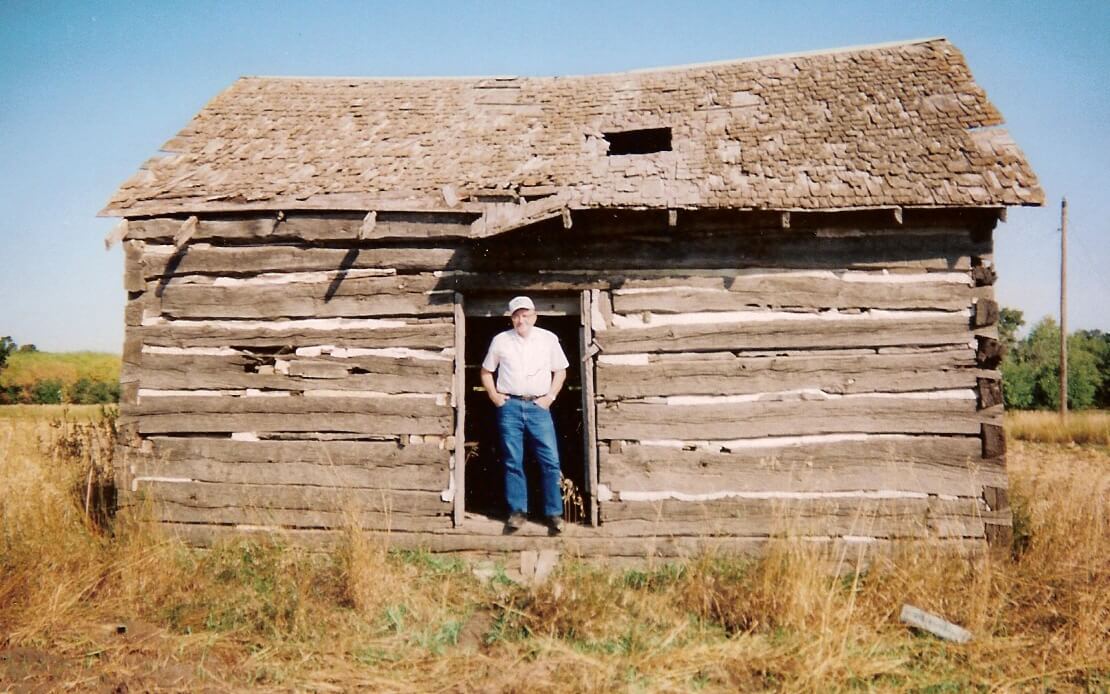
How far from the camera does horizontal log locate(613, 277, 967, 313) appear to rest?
546 cm

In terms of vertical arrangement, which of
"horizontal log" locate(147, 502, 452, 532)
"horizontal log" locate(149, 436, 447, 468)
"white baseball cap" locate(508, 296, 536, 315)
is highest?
"white baseball cap" locate(508, 296, 536, 315)

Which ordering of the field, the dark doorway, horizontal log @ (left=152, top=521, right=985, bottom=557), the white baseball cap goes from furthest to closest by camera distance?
the dark doorway
the white baseball cap
horizontal log @ (left=152, top=521, right=985, bottom=557)
the field

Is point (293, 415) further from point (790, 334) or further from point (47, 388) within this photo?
point (47, 388)

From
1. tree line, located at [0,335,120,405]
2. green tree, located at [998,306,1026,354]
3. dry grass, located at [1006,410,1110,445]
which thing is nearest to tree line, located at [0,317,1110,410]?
tree line, located at [0,335,120,405]

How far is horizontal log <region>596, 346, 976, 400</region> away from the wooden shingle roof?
4.27 feet

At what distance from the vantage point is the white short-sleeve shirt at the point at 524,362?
544 cm

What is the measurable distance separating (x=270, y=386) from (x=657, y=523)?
3.69 m

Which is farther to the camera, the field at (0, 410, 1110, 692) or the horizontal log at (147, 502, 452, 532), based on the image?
the horizontal log at (147, 502, 452, 532)

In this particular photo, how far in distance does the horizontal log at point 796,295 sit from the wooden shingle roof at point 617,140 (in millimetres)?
669

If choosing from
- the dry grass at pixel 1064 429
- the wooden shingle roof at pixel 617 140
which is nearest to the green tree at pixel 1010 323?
the dry grass at pixel 1064 429

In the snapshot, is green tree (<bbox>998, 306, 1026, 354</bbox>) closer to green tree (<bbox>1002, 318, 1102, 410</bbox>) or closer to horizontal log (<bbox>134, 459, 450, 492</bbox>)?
green tree (<bbox>1002, 318, 1102, 410</bbox>)

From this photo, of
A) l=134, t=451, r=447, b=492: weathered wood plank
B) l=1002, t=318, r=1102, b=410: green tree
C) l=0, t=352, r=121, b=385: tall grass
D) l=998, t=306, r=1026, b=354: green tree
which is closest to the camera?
l=134, t=451, r=447, b=492: weathered wood plank

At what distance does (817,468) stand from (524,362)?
2.66m

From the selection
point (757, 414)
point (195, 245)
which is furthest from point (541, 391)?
point (195, 245)
